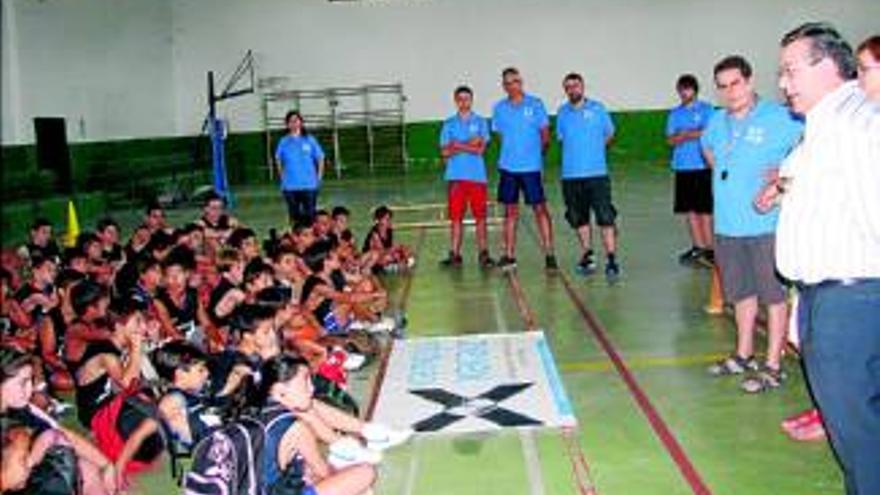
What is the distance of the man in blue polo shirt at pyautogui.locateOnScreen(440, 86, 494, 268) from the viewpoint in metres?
10.9

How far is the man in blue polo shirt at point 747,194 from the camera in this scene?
5.50m

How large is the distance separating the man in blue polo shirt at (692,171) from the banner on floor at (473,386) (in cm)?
327

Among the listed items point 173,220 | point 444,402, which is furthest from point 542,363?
point 173,220

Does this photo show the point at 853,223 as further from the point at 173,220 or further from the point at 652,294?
the point at 173,220

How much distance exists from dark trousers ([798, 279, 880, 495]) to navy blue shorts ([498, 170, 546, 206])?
23.7 feet

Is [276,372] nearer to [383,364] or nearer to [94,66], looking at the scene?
[383,364]

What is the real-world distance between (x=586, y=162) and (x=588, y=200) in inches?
14.4

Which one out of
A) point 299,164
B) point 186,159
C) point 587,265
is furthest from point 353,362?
point 186,159

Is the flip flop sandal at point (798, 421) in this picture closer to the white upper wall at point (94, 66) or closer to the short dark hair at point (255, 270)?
the short dark hair at point (255, 270)

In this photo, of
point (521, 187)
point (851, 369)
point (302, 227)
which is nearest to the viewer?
point (851, 369)

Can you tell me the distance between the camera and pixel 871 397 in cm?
307

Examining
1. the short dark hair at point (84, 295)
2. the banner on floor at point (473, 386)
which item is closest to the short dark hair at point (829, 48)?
the banner on floor at point (473, 386)

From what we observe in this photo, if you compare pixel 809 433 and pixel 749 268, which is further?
pixel 749 268

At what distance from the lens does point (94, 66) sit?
64.8 ft
